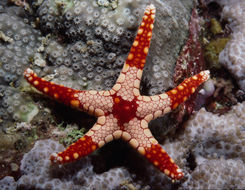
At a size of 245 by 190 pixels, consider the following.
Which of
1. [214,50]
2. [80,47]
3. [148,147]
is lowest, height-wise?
[148,147]

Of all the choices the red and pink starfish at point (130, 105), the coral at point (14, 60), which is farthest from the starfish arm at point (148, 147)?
the coral at point (14, 60)

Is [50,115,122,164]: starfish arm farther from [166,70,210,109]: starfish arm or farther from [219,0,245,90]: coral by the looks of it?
[219,0,245,90]: coral

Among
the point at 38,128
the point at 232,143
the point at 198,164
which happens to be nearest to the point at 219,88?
the point at 232,143

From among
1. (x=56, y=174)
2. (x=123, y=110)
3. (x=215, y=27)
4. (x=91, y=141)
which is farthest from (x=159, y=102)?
(x=215, y=27)

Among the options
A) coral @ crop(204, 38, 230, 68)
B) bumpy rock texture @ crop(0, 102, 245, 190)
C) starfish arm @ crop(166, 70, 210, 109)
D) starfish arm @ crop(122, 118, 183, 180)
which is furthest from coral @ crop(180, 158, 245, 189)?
coral @ crop(204, 38, 230, 68)

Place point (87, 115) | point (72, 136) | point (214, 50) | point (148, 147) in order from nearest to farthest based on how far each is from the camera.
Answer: point (148, 147) → point (72, 136) → point (87, 115) → point (214, 50)

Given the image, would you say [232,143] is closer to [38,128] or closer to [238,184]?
[238,184]

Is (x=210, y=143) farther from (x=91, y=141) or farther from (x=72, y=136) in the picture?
(x=72, y=136)
